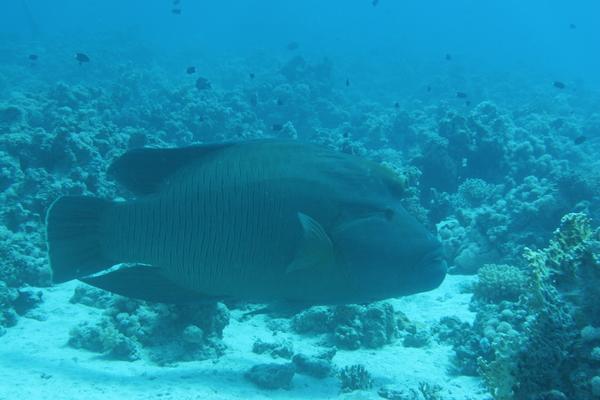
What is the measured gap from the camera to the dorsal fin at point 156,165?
3.11 metres

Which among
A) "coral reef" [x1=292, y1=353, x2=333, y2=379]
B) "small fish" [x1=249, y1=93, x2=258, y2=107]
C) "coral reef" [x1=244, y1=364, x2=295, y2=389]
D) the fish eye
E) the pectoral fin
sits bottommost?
"coral reef" [x1=244, y1=364, x2=295, y2=389]

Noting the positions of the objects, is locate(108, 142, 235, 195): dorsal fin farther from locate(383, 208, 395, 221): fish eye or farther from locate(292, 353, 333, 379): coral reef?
locate(292, 353, 333, 379): coral reef

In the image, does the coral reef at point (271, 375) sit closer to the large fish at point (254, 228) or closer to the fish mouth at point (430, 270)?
the large fish at point (254, 228)

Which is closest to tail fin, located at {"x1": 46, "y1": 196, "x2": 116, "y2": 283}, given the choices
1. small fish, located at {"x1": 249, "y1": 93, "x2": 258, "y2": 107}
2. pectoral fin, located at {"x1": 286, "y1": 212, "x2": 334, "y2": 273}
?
pectoral fin, located at {"x1": 286, "y1": 212, "x2": 334, "y2": 273}

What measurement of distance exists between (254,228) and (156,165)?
2.70ft

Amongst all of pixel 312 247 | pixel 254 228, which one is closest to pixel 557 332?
pixel 312 247

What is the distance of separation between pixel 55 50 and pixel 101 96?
25113mm

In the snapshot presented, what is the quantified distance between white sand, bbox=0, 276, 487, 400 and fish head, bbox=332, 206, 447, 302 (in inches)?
83.6

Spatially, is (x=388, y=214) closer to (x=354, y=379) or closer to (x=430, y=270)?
(x=430, y=270)

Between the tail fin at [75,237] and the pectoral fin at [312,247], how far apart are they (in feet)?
4.37

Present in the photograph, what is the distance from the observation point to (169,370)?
485 centimetres

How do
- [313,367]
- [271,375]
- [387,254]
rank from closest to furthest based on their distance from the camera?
[387,254]
[271,375]
[313,367]

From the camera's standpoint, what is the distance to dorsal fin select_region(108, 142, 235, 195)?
122 inches

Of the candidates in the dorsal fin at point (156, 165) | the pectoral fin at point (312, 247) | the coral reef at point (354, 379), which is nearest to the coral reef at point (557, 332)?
the coral reef at point (354, 379)
